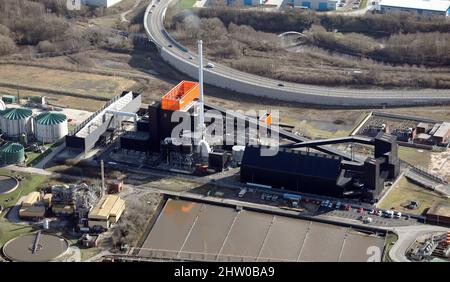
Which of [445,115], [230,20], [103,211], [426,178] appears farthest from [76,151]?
[230,20]

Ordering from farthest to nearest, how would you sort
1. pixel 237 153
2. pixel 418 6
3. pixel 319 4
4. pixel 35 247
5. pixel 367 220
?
pixel 319 4 → pixel 418 6 → pixel 237 153 → pixel 367 220 → pixel 35 247

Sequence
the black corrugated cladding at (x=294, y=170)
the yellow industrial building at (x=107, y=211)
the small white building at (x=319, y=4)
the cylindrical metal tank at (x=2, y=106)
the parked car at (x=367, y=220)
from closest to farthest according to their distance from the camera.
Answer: the yellow industrial building at (x=107, y=211) → the parked car at (x=367, y=220) → the black corrugated cladding at (x=294, y=170) → the cylindrical metal tank at (x=2, y=106) → the small white building at (x=319, y=4)

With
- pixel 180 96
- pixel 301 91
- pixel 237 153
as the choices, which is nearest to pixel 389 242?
pixel 237 153

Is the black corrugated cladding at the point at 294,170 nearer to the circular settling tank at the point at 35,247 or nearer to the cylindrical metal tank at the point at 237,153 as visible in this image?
the cylindrical metal tank at the point at 237,153

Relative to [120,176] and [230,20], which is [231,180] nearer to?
[120,176]

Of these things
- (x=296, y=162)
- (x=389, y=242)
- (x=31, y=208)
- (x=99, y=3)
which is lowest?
(x=389, y=242)

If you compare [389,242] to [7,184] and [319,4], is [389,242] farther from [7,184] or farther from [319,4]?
[319,4]

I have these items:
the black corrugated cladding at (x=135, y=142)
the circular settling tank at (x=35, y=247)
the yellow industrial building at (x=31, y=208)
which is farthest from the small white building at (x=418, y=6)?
the circular settling tank at (x=35, y=247)
